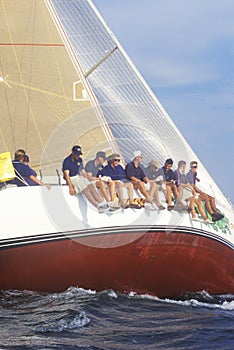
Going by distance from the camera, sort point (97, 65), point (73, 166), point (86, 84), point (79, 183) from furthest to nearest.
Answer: point (97, 65) → point (86, 84) → point (73, 166) → point (79, 183)

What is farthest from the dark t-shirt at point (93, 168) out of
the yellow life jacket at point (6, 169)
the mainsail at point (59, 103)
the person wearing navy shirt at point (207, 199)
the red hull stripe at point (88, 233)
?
the mainsail at point (59, 103)

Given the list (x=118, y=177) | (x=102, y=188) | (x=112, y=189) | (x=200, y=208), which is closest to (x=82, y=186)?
(x=102, y=188)

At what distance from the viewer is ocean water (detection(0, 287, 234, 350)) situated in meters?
6.93

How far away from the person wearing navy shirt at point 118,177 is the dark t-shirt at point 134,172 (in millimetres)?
52

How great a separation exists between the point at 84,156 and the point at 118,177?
6.64ft

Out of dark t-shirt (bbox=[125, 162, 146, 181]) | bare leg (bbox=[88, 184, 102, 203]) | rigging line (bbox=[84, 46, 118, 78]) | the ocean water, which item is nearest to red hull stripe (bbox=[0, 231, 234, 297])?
the ocean water

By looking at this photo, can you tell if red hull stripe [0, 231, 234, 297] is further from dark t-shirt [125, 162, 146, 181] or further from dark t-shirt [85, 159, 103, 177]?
dark t-shirt [85, 159, 103, 177]

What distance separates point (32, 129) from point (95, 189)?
10.5ft

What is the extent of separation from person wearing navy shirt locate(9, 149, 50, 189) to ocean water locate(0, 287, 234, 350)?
1.17 m

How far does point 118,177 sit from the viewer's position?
9133mm

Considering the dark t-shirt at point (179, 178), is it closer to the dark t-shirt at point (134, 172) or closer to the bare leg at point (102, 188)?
the dark t-shirt at point (134, 172)

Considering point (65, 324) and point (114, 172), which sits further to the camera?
point (114, 172)

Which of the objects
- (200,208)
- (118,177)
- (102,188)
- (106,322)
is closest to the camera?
(106,322)

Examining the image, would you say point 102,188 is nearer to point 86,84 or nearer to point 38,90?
point 86,84
